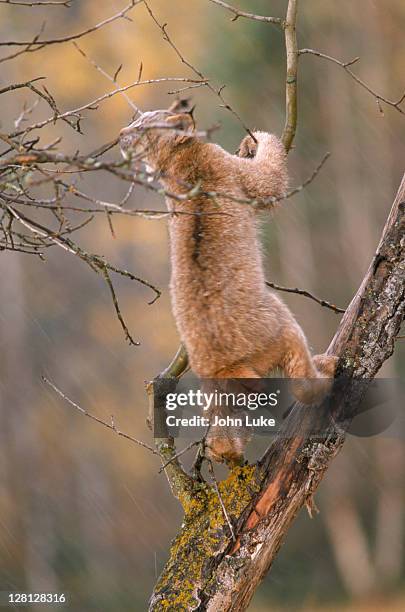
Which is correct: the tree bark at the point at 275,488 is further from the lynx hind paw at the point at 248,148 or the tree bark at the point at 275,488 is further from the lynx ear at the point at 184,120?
the lynx hind paw at the point at 248,148

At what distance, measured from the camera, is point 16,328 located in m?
19.7

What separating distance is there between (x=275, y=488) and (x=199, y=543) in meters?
0.45

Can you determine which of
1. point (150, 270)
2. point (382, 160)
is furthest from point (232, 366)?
point (150, 270)

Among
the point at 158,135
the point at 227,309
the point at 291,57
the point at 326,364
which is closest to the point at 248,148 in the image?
the point at 158,135

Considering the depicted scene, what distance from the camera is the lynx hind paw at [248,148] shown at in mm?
5855

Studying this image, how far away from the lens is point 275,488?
4480 mm

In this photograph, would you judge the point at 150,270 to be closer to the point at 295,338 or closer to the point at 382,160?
the point at 382,160

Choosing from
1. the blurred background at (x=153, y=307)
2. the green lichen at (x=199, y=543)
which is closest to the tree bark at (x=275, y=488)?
the green lichen at (x=199, y=543)

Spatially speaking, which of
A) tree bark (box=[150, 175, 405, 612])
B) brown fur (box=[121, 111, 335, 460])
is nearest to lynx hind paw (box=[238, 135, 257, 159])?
brown fur (box=[121, 111, 335, 460])

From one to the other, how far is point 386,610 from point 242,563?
1125cm

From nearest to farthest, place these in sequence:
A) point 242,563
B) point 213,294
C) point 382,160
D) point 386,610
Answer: point 242,563 → point 213,294 → point 386,610 → point 382,160

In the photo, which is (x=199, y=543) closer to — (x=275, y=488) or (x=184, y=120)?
(x=275, y=488)

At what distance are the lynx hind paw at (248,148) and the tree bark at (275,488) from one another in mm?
1348

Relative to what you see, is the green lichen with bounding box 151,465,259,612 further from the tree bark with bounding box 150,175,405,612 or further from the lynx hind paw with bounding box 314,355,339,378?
the lynx hind paw with bounding box 314,355,339,378
